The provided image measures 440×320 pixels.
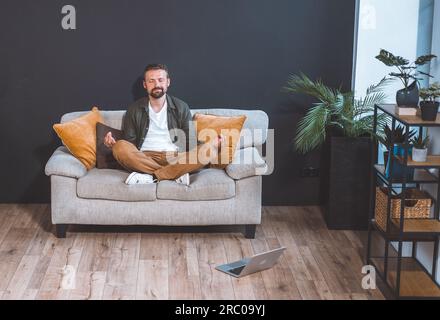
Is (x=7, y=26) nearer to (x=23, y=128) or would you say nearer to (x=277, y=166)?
(x=23, y=128)

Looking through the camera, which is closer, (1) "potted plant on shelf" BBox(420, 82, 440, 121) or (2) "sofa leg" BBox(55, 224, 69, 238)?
(1) "potted plant on shelf" BBox(420, 82, 440, 121)

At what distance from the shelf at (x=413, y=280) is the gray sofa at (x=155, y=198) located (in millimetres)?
993

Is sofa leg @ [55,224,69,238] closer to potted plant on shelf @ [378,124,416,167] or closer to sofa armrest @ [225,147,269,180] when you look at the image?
sofa armrest @ [225,147,269,180]

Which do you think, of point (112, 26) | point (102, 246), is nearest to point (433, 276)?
point (102, 246)

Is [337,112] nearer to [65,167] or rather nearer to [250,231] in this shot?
[250,231]

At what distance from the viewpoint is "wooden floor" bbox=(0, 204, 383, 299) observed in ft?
15.3

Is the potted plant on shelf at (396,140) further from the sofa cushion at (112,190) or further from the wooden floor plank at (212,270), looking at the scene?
the sofa cushion at (112,190)

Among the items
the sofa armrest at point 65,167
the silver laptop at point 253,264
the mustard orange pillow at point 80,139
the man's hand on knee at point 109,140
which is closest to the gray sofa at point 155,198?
the sofa armrest at point 65,167

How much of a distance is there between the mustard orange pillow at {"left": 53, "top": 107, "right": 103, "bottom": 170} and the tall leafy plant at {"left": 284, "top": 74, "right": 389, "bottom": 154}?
147 cm

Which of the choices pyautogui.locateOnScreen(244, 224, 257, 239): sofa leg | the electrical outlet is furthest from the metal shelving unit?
the electrical outlet

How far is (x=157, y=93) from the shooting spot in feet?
18.7

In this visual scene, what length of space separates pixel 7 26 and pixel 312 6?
2281 millimetres

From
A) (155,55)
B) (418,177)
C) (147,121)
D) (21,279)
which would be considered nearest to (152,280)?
(21,279)

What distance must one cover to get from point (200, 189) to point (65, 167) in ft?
3.01
